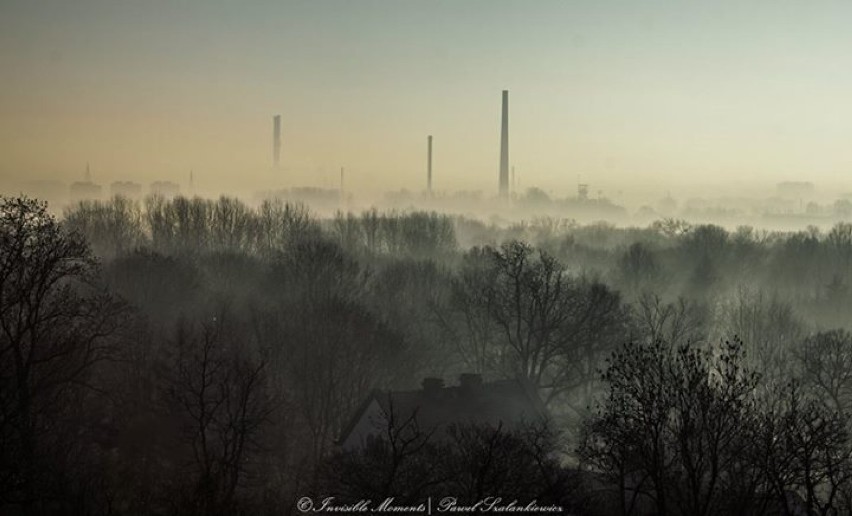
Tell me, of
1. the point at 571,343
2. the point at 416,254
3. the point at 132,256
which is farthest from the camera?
the point at 416,254

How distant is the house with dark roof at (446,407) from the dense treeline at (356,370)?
199cm

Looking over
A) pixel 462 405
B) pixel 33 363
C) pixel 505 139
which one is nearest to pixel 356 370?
pixel 462 405

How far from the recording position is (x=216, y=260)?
76438mm

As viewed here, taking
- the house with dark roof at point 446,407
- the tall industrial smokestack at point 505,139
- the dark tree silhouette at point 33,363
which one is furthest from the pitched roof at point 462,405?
the tall industrial smokestack at point 505,139

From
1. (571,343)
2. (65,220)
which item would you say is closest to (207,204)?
(65,220)

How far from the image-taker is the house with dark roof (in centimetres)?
3269

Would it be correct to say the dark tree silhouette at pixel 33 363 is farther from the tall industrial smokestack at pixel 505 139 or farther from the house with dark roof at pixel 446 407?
the tall industrial smokestack at pixel 505 139

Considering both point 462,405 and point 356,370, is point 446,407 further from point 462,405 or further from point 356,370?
point 356,370

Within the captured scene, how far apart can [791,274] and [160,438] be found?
77.5m

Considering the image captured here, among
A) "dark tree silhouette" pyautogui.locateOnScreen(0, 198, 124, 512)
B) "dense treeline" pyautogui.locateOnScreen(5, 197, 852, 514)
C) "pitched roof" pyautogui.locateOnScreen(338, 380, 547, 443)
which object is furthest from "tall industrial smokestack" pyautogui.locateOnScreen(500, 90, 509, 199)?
"dark tree silhouette" pyautogui.locateOnScreen(0, 198, 124, 512)

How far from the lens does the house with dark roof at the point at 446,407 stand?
107ft

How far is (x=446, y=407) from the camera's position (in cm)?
3372

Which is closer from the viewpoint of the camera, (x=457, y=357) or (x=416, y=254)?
(x=457, y=357)

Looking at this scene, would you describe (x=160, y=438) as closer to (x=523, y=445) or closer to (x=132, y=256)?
(x=523, y=445)
